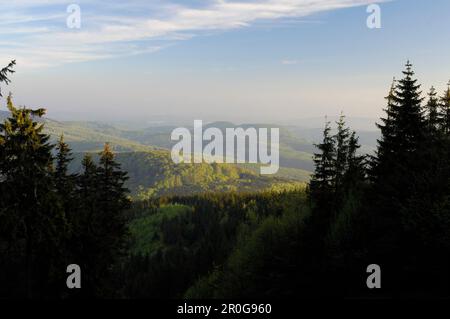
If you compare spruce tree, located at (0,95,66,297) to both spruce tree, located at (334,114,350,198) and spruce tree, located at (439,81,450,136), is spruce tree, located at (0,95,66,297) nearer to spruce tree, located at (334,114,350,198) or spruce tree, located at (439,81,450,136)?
spruce tree, located at (334,114,350,198)

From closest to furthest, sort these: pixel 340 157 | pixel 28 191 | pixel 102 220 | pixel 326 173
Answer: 1. pixel 28 191
2. pixel 102 220
3. pixel 326 173
4. pixel 340 157

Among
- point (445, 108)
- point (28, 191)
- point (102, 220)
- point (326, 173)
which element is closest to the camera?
point (28, 191)

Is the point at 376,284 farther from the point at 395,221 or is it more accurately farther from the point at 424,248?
the point at 395,221

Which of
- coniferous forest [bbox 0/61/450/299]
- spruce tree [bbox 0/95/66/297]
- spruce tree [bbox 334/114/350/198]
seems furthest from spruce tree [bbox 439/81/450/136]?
spruce tree [bbox 0/95/66/297]

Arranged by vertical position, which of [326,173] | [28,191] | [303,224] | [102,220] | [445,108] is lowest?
[303,224]

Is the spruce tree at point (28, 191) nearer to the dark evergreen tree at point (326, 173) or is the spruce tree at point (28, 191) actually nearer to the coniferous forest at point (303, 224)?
the coniferous forest at point (303, 224)

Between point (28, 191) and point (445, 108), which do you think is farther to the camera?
point (445, 108)

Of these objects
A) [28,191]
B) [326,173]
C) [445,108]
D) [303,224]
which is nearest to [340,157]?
[326,173]

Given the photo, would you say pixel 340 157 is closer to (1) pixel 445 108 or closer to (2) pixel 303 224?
(2) pixel 303 224
